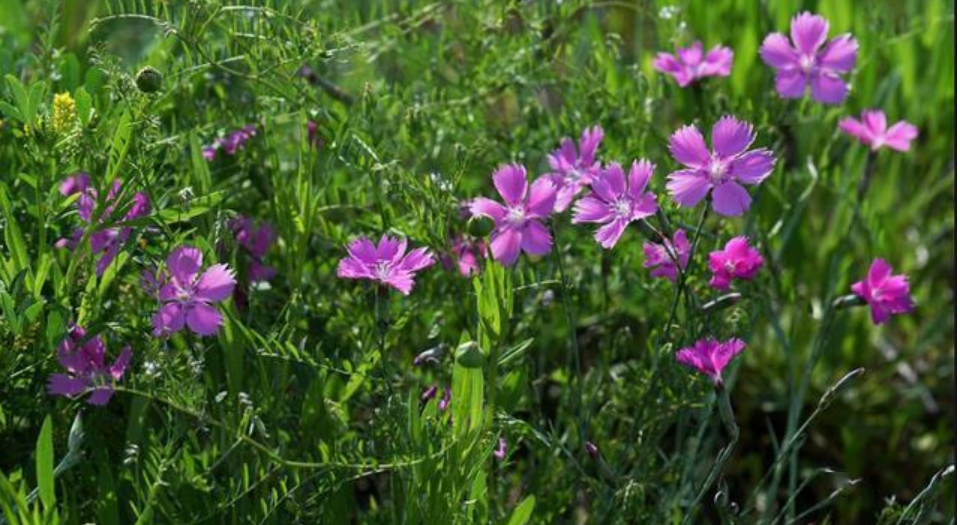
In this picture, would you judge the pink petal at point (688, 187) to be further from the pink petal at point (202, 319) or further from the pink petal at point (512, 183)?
the pink petal at point (202, 319)

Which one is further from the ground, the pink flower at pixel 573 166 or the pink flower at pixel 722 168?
the pink flower at pixel 722 168

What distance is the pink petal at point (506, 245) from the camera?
1223 millimetres

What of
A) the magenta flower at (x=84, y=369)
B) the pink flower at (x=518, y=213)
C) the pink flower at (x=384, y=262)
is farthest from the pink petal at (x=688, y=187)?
Answer: the magenta flower at (x=84, y=369)

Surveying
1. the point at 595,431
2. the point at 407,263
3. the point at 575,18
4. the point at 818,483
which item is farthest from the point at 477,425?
the point at 818,483

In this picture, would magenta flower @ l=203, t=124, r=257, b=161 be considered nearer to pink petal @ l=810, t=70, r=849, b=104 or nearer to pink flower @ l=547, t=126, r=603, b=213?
pink flower @ l=547, t=126, r=603, b=213

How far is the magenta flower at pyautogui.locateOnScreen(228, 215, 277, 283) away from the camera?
1.49 metres

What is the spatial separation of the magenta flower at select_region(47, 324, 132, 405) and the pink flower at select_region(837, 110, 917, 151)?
0.88m

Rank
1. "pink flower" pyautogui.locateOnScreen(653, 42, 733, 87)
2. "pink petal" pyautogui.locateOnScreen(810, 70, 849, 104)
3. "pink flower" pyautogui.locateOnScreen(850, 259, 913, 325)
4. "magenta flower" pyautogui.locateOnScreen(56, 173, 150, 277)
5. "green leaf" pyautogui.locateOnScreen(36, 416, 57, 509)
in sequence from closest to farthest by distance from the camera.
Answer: "green leaf" pyautogui.locateOnScreen(36, 416, 57, 509)
"magenta flower" pyautogui.locateOnScreen(56, 173, 150, 277)
"pink flower" pyautogui.locateOnScreen(850, 259, 913, 325)
"pink petal" pyautogui.locateOnScreen(810, 70, 849, 104)
"pink flower" pyautogui.locateOnScreen(653, 42, 733, 87)

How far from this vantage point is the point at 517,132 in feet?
5.60

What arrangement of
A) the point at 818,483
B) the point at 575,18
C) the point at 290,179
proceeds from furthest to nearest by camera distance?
Answer: 1. the point at 818,483
2. the point at 575,18
3. the point at 290,179

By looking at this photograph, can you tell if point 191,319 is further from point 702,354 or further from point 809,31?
point 809,31

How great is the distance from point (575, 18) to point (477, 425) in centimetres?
87

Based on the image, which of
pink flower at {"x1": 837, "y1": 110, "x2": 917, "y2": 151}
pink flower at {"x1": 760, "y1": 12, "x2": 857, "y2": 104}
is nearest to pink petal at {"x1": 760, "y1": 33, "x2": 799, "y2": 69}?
pink flower at {"x1": 760, "y1": 12, "x2": 857, "y2": 104}

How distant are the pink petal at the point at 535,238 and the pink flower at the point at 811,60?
442mm
